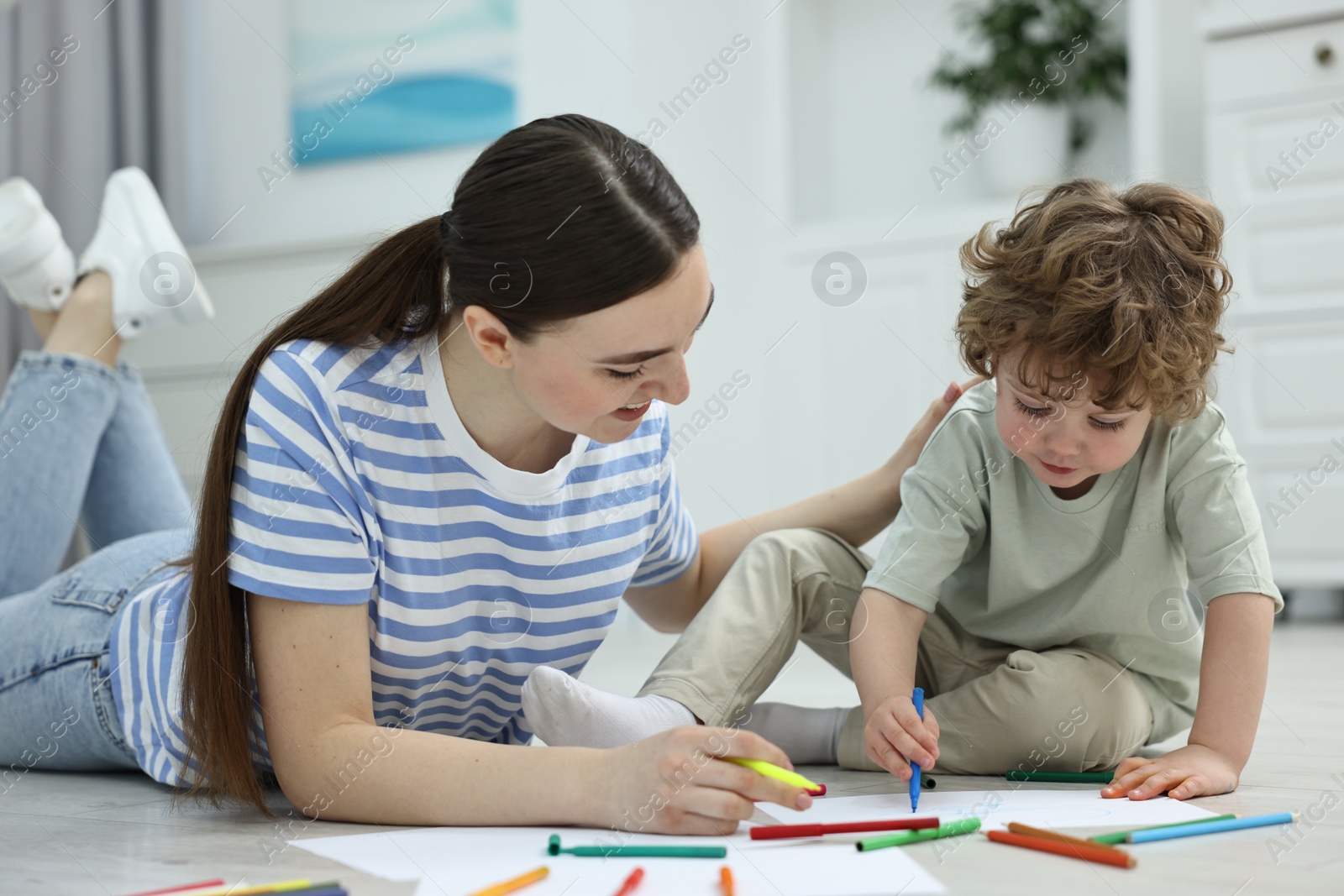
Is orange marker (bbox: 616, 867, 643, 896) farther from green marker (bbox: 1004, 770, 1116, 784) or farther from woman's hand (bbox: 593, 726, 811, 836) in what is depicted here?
green marker (bbox: 1004, 770, 1116, 784)

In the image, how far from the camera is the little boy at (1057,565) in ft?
3.14

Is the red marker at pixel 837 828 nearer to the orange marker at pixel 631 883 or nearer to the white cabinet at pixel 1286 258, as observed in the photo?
the orange marker at pixel 631 883

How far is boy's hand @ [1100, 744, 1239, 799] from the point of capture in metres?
0.91

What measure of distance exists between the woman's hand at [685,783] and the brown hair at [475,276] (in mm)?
291

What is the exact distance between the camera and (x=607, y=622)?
1057mm

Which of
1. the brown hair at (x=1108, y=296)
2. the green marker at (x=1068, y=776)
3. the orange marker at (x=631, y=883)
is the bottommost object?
the green marker at (x=1068, y=776)

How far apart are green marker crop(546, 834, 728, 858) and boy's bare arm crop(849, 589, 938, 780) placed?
0.64ft

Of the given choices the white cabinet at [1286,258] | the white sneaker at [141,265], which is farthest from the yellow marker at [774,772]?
the white cabinet at [1286,258]

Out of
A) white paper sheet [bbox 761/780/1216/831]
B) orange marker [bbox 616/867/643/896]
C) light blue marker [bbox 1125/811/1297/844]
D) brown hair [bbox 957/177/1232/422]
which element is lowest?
white paper sheet [bbox 761/780/1216/831]

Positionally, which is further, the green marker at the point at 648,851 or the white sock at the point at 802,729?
the white sock at the point at 802,729

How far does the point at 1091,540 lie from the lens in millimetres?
1054

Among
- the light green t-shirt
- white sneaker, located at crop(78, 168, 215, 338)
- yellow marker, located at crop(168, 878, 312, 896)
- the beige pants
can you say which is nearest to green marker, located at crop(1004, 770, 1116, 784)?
the beige pants

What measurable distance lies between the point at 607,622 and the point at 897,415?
1669 millimetres

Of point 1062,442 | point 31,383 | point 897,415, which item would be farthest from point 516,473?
point 897,415
